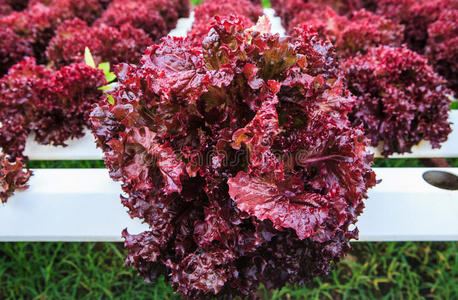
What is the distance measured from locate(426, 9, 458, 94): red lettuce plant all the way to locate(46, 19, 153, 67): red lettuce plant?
73.6 inches

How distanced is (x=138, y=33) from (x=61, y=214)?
138cm

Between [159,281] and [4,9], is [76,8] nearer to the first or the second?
[4,9]

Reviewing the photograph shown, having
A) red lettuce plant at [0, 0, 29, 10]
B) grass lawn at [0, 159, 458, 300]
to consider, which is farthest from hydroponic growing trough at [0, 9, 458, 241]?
red lettuce plant at [0, 0, 29, 10]

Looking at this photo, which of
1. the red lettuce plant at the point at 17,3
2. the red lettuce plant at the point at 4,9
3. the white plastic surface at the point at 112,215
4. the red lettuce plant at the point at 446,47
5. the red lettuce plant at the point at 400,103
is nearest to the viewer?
the white plastic surface at the point at 112,215

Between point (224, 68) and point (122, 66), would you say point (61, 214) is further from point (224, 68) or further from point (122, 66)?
point (224, 68)

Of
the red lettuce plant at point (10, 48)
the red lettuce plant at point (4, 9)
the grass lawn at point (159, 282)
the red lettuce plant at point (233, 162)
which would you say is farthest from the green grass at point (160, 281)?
the red lettuce plant at point (4, 9)

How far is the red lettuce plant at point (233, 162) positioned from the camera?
0.99 m

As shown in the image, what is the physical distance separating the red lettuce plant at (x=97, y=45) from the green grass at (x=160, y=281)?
1128mm

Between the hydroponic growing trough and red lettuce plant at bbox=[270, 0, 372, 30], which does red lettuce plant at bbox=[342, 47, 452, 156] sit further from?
red lettuce plant at bbox=[270, 0, 372, 30]

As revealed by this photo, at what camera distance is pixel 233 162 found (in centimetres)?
107

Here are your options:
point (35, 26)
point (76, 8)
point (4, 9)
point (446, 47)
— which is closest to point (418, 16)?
point (446, 47)

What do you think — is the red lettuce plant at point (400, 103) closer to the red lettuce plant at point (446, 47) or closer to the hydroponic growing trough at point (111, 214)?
the hydroponic growing trough at point (111, 214)

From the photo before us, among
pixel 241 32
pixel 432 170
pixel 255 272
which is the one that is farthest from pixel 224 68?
pixel 432 170

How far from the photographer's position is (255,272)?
3.69ft
